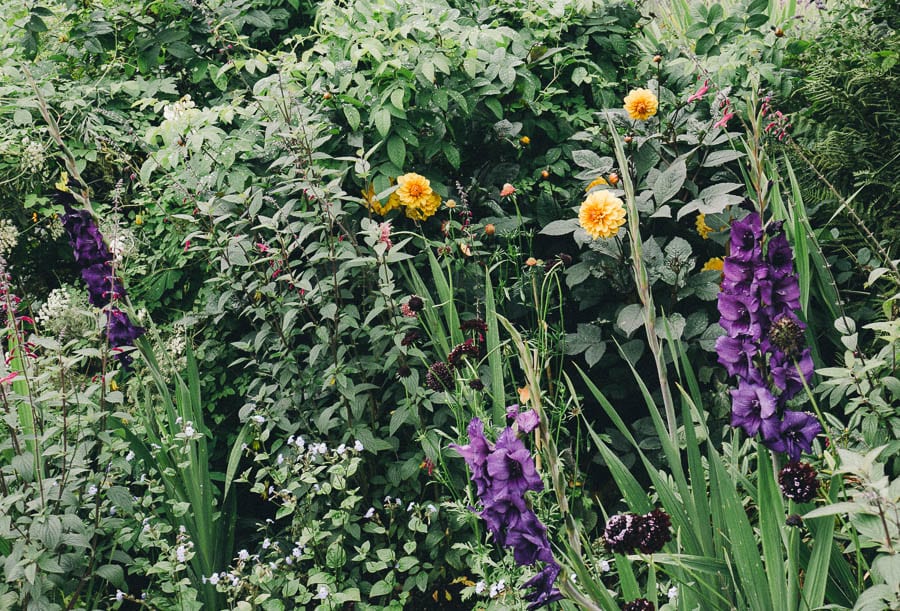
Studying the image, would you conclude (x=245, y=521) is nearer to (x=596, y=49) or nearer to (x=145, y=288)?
(x=145, y=288)

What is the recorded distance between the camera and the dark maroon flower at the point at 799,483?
49.8 inches

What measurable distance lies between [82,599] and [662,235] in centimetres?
215

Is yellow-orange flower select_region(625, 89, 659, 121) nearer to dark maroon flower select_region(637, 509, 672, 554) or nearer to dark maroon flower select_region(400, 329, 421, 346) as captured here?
dark maroon flower select_region(400, 329, 421, 346)

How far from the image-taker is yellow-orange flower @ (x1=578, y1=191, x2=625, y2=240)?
228 cm

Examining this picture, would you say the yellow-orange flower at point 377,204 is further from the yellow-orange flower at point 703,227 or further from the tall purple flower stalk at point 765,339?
the tall purple flower stalk at point 765,339

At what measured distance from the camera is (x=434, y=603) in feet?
7.56

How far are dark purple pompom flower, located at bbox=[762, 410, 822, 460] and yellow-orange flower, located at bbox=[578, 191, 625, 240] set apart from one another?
3.38 ft

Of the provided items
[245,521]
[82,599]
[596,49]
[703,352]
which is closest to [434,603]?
[245,521]

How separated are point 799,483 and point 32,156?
2.81 m

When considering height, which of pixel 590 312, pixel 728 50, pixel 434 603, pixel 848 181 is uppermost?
pixel 728 50

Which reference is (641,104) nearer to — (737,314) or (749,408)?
(737,314)

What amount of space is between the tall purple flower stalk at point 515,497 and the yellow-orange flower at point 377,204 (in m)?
1.36

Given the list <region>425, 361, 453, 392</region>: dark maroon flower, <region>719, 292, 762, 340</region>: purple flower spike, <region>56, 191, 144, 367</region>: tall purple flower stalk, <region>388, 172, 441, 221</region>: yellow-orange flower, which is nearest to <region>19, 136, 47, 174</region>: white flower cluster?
<region>56, 191, 144, 367</region>: tall purple flower stalk

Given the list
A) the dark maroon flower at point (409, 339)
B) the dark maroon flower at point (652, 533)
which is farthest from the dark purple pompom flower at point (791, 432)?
the dark maroon flower at point (409, 339)
